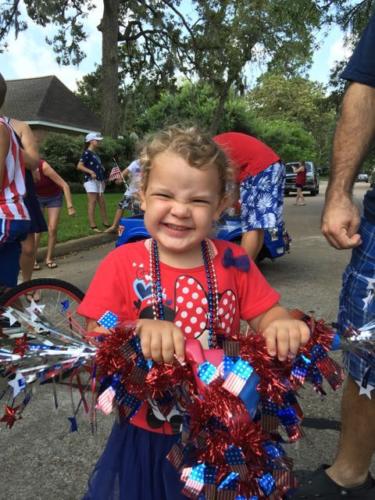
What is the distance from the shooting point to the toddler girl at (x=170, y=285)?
155 centimetres

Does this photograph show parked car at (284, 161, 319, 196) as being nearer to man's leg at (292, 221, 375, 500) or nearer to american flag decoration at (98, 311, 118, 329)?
man's leg at (292, 221, 375, 500)

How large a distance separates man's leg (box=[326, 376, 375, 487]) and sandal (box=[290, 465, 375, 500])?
2 cm

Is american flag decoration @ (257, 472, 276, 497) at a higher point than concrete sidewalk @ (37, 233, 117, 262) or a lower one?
higher

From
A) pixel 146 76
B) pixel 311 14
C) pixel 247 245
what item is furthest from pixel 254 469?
pixel 146 76

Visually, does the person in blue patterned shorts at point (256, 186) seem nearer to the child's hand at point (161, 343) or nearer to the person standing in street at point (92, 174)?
the child's hand at point (161, 343)

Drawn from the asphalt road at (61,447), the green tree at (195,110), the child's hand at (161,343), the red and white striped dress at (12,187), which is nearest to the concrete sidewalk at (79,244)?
the red and white striped dress at (12,187)

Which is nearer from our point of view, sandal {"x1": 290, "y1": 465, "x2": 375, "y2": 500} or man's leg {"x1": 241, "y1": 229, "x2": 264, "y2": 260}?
sandal {"x1": 290, "y1": 465, "x2": 375, "y2": 500}

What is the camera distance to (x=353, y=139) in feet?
6.49

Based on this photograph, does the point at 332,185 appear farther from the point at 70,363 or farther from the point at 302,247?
the point at 302,247

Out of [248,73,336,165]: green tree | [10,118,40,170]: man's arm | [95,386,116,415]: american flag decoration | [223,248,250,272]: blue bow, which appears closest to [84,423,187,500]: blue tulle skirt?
[95,386,116,415]: american flag decoration

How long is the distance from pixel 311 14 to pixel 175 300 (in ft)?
40.9

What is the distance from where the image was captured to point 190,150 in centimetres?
159

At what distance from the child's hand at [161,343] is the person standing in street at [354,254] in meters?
0.89

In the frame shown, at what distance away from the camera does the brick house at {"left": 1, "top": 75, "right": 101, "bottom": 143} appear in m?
31.6
